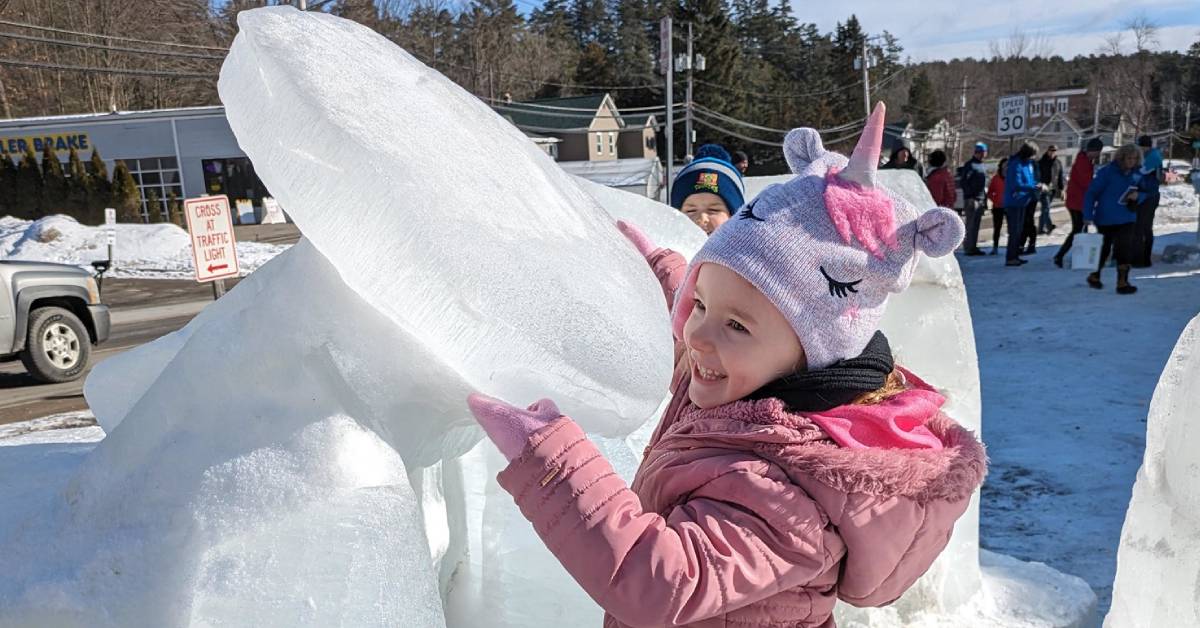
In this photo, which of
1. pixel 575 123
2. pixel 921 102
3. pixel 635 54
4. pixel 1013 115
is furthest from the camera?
pixel 921 102

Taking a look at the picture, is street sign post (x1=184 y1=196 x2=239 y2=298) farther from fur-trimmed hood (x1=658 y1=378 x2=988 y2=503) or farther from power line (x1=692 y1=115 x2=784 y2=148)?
power line (x1=692 y1=115 x2=784 y2=148)

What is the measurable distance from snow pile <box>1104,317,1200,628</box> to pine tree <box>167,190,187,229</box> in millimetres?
26880

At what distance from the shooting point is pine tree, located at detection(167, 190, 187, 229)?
26812 millimetres

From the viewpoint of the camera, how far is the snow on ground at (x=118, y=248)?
16.3m

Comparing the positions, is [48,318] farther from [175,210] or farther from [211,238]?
[175,210]

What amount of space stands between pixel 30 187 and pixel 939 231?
2899 centimetres

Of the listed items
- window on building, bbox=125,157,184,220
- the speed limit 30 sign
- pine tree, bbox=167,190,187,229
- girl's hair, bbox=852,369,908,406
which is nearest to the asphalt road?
girl's hair, bbox=852,369,908,406

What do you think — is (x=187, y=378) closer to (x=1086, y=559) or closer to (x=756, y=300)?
(x=756, y=300)

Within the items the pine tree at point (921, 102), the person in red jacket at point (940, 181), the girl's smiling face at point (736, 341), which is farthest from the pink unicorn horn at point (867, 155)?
the pine tree at point (921, 102)

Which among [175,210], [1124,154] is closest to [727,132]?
[175,210]

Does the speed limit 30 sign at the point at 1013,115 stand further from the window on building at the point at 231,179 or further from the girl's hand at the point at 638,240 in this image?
the window on building at the point at 231,179

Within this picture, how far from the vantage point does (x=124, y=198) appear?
76.3 ft

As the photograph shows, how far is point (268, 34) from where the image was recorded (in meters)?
1.08

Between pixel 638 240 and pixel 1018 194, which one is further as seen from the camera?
pixel 1018 194
